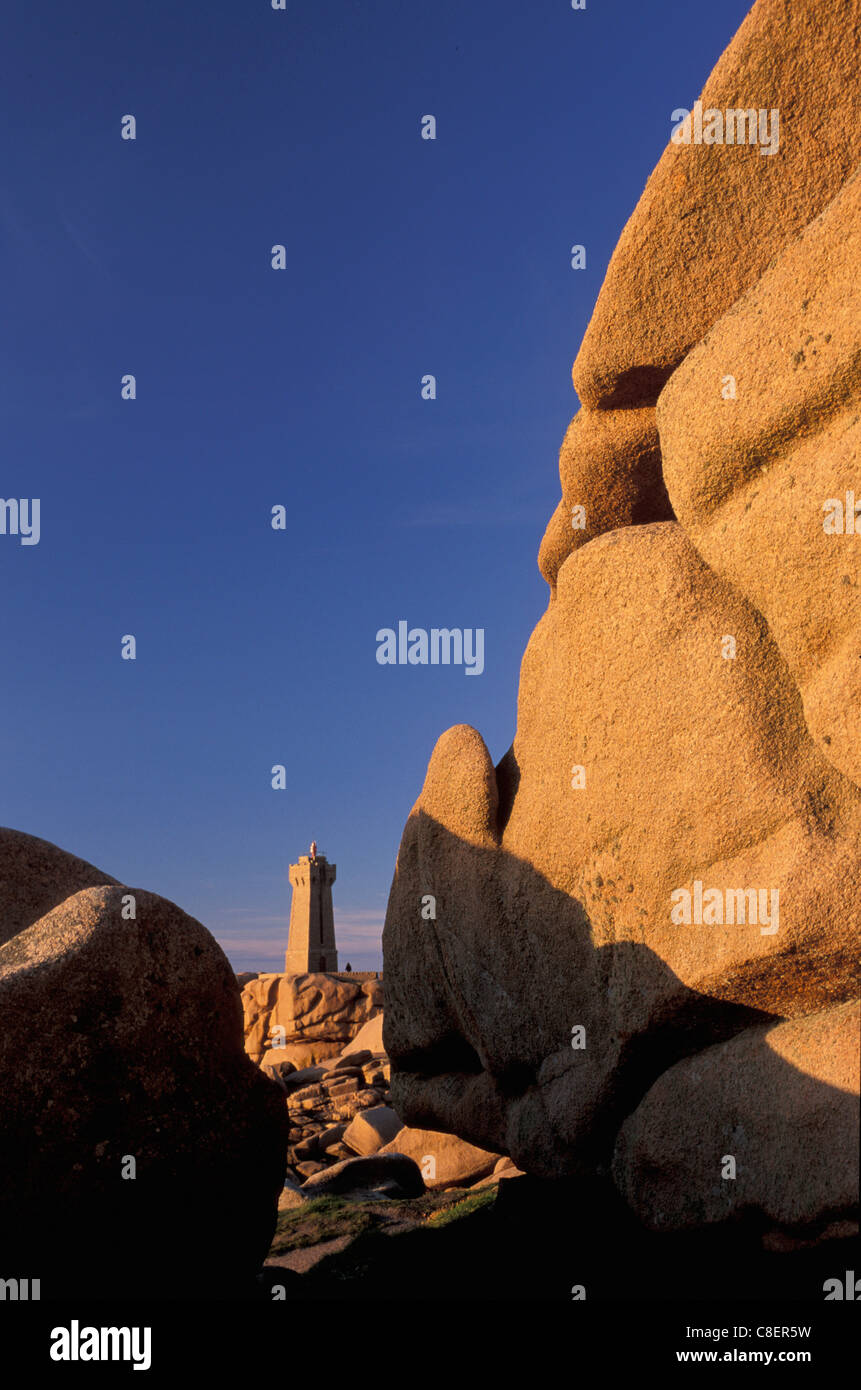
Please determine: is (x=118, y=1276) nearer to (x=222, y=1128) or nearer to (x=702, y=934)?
(x=222, y=1128)

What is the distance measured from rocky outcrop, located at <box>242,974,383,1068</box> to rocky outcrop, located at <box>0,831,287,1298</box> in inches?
645

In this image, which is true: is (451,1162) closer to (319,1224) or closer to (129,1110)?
(319,1224)

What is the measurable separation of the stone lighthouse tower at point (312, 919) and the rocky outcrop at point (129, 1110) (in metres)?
32.5

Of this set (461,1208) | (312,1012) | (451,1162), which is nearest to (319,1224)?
(461,1208)

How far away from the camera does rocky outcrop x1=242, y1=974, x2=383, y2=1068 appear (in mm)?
21281

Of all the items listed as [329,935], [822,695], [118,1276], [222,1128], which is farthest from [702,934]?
[329,935]

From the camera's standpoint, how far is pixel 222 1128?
5098 mm

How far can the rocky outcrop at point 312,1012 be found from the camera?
21281 millimetres

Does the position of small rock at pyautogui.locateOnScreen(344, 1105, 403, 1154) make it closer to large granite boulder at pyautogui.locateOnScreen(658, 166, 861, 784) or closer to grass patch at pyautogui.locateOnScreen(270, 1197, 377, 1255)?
grass patch at pyautogui.locateOnScreen(270, 1197, 377, 1255)

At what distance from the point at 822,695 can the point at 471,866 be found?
2.59m

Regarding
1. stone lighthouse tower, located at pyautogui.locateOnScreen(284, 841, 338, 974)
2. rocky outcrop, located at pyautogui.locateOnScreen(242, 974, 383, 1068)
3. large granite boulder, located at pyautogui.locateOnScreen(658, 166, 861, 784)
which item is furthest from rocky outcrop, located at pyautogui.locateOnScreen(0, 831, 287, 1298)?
stone lighthouse tower, located at pyautogui.locateOnScreen(284, 841, 338, 974)

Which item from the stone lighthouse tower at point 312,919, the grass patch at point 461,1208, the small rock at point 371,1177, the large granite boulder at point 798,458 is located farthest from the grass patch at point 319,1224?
the stone lighthouse tower at point 312,919

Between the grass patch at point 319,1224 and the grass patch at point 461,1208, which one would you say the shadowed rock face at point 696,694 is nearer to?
the grass patch at point 461,1208

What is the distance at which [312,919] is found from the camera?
124 feet
